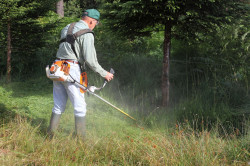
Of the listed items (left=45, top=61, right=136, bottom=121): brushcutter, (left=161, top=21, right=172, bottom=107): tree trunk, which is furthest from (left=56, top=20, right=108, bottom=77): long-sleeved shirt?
(left=161, top=21, right=172, bottom=107): tree trunk

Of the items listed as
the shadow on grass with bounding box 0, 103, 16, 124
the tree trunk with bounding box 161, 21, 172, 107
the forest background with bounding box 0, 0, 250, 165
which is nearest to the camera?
the shadow on grass with bounding box 0, 103, 16, 124

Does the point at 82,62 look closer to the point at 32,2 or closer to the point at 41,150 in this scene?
the point at 41,150

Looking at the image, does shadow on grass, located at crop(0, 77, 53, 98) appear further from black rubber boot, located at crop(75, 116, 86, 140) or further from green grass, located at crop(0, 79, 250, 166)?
black rubber boot, located at crop(75, 116, 86, 140)

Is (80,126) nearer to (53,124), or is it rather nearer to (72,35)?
(53,124)

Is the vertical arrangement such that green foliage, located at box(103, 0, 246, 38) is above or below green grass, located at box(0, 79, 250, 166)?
above

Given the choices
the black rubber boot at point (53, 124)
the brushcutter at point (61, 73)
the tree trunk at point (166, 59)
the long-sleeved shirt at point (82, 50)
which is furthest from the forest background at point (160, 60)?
the long-sleeved shirt at point (82, 50)

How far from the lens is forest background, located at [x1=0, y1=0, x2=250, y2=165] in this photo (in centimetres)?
558

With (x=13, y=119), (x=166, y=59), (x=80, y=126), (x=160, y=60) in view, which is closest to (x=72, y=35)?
(x=80, y=126)

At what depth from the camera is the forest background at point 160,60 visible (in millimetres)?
5578

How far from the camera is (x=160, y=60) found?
336 inches

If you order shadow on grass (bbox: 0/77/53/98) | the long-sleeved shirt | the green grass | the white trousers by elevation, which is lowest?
shadow on grass (bbox: 0/77/53/98)

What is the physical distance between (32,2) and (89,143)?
17.6 ft

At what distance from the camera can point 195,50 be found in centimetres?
806

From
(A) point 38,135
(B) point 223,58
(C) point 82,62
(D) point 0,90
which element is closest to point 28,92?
(D) point 0,90
